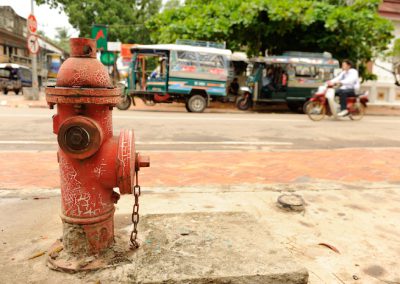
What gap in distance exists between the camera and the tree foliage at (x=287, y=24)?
1496cm

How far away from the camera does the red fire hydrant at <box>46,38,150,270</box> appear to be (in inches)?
78.6

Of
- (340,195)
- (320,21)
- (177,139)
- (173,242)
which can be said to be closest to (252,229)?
(173,242)

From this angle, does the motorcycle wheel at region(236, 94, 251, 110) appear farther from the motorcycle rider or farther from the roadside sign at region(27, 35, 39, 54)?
the roadside sign at region(27, 35, 39, 54)

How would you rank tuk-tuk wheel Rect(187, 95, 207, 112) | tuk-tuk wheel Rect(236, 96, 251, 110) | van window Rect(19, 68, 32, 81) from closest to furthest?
1. tuk-tuk wheel Rect(187, 95, 207, 112)
2. tuk-tuk wheel Rect(236, 96, 251, 110)
3. van window Rect(19, 68, 32, 81)

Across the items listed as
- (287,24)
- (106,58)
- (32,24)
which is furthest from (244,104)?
(32,24)

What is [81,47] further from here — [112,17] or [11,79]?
[112,17]

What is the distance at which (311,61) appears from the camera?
595 inches

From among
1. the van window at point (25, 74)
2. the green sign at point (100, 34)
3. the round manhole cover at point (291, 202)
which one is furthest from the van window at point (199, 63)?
the van window at point (25, 74)

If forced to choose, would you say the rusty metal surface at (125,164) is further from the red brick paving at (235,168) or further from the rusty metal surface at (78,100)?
the red brick paving at (235,168)

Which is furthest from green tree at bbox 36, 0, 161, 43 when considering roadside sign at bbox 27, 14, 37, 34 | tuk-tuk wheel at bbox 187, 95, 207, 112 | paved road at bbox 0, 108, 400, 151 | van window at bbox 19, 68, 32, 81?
paved road at bbox 0, 108, 400, 151

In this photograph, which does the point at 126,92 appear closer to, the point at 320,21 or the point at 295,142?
the point at 295,142

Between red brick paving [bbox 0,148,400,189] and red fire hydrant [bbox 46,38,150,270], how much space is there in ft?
6.27

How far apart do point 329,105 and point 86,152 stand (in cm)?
1034

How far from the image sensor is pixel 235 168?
4844mm
